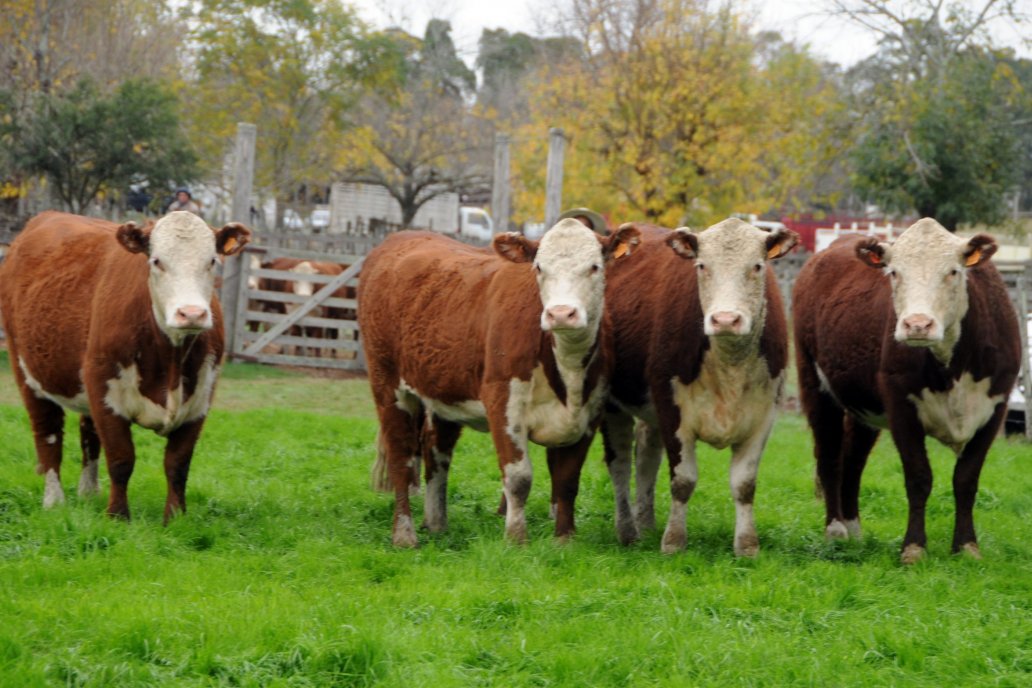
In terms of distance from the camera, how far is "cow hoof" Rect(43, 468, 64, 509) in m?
7.95

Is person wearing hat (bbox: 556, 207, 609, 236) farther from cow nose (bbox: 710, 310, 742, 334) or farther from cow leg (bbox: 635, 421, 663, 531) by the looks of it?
cow nose (bbox: 710, 310, 742, 334)

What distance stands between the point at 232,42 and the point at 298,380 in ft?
56.7

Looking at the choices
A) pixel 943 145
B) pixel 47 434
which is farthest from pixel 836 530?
pixel 943 145

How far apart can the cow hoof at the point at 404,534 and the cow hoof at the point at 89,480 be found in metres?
2.25

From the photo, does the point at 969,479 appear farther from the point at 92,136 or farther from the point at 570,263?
the point at 92,136

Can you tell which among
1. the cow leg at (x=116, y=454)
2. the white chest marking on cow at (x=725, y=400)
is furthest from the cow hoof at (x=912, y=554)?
the cow leg at (x=116, y=454)

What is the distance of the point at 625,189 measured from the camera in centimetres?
2542

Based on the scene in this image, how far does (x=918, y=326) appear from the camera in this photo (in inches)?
258

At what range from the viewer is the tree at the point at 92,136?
19531 millimetres

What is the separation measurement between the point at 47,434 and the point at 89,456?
1.11ft

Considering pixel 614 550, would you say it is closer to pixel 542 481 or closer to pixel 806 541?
pixel 806 541

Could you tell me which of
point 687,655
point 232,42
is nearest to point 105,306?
point 687,655

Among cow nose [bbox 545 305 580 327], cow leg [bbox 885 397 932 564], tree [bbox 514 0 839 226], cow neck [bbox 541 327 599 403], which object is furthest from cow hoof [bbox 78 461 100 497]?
tree [bbox 514 0 839 226]

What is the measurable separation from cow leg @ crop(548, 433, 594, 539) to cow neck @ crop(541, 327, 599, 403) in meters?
0.36
